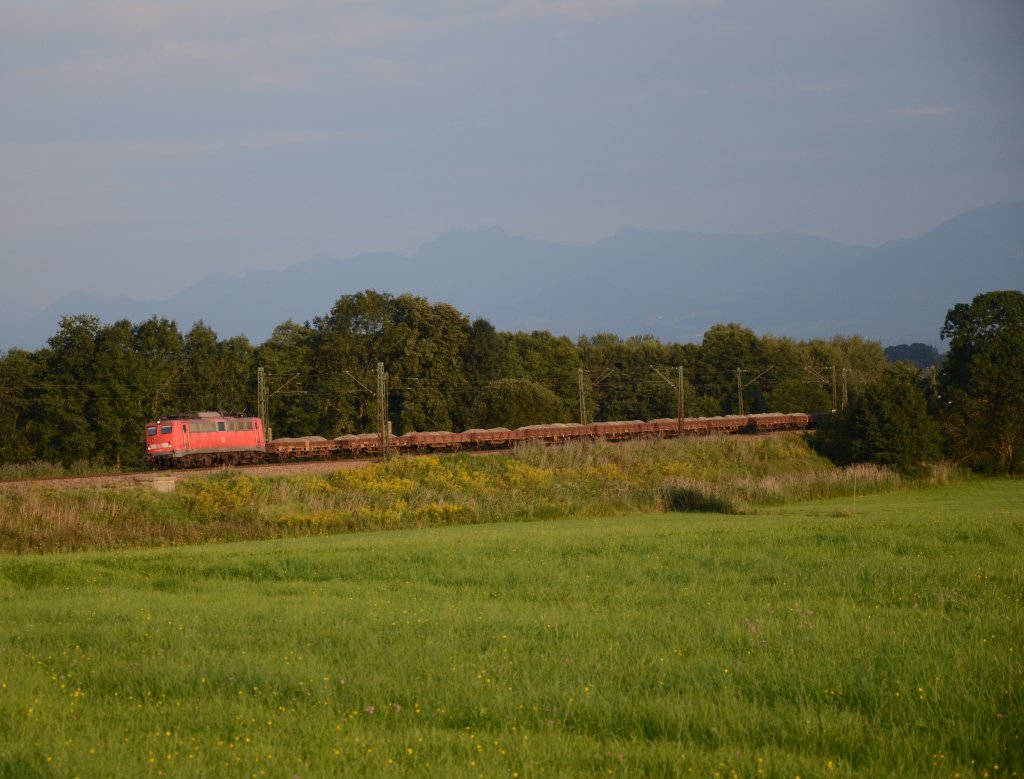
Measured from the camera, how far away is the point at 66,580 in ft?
56.0

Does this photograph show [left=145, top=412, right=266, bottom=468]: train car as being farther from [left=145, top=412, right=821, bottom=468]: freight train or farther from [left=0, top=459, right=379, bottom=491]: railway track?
[left=0, top=459, right=379, bottom=491]: railway track

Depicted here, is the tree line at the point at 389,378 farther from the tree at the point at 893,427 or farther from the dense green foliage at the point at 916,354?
the dense green foliage at the point at 916,354

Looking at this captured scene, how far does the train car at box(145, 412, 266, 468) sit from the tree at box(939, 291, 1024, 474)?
35239 millimetres

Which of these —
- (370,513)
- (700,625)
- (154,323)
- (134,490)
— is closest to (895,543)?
(700,625)

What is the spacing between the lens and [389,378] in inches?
2874

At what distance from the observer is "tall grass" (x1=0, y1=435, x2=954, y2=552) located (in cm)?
2744

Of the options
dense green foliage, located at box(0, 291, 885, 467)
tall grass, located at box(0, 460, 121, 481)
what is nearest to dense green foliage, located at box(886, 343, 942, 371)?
dense green foliage, located at box(0, 291, 885, 467)

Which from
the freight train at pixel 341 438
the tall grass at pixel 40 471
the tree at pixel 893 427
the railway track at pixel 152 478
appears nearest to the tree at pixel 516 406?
the freight train at pixel 341 438

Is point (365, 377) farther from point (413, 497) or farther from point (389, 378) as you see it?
point (413, 497)

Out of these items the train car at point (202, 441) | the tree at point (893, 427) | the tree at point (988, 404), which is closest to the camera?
the train car at point (202, 441)

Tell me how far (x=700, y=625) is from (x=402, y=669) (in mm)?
3441

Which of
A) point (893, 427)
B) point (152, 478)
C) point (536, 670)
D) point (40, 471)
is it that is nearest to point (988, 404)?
point (893, 427)

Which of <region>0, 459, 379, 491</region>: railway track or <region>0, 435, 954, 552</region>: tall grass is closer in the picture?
<region>0, 435, 954, 552</region>: tall grass

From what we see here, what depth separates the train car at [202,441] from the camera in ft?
157
